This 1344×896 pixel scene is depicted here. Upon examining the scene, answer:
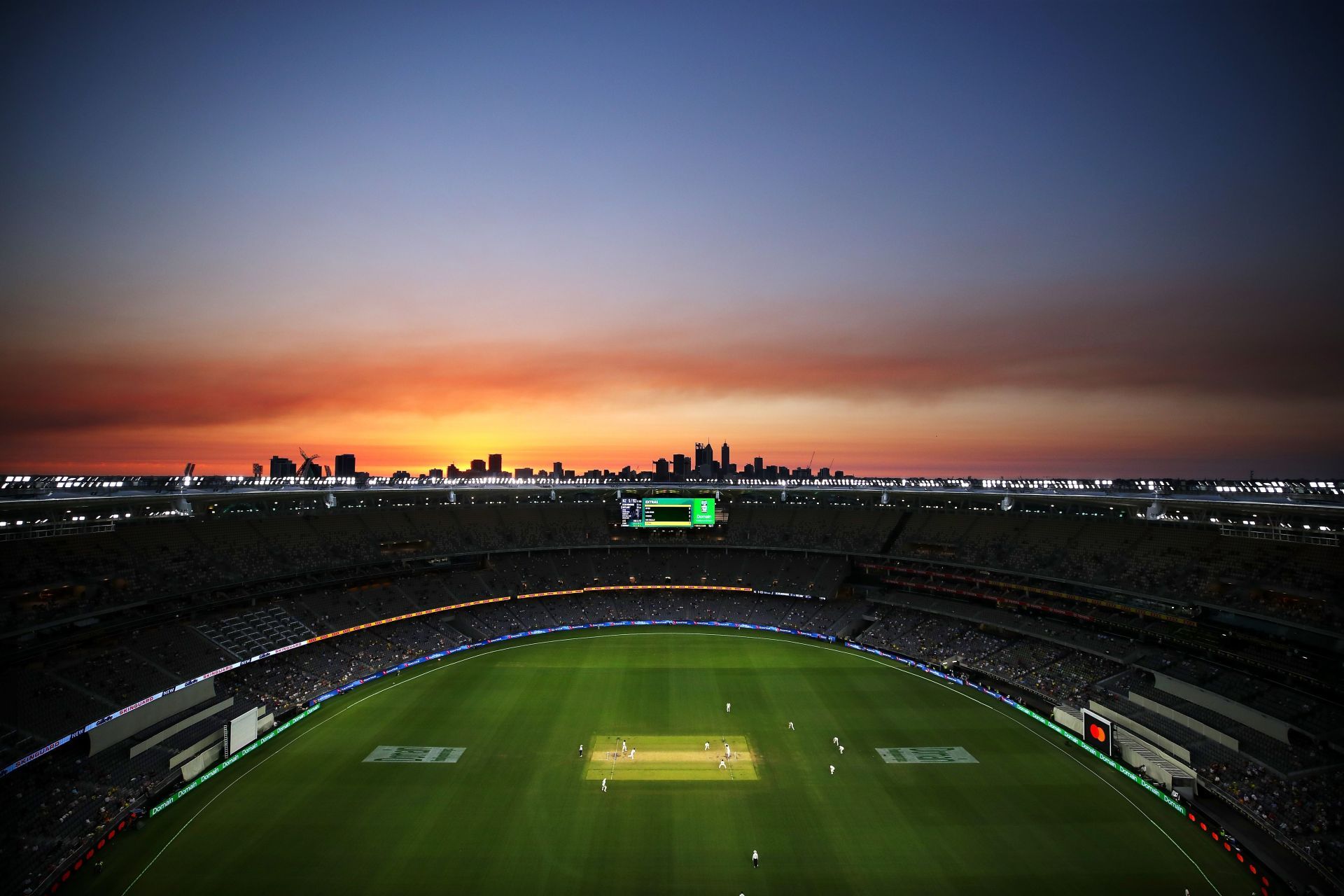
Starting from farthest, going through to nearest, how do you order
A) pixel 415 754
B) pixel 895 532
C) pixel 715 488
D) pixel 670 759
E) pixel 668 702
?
pixel 715 488, pixel 895 532, pixel 668 702, pixel 415 754, pixel 670 759

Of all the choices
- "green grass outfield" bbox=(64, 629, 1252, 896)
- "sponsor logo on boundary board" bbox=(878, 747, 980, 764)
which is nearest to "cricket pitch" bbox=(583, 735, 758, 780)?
"green grass outfield" bbox=(64, 629, 1252, 896)

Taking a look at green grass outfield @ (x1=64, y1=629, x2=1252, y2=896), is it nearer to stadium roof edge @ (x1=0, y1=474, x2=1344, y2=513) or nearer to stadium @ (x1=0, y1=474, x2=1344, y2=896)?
stadium @ (x1=0, y1=474, x2=1344, y2=896)

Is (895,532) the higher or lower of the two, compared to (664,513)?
lower

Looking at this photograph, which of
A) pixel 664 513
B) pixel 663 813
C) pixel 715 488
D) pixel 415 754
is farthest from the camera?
pixel 715 488

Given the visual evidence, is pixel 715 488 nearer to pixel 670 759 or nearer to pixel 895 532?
pixel 895 532

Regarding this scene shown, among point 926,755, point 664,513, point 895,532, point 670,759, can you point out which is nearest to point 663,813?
point 670,759

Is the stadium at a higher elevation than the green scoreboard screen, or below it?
below

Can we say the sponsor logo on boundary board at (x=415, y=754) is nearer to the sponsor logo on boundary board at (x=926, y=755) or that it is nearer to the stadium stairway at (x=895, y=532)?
the sponsor logo on boundary board at (x=926, y=755)

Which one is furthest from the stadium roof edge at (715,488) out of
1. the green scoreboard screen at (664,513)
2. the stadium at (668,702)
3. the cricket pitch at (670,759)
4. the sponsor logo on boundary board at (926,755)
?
the cricket pitch at (670,759)
